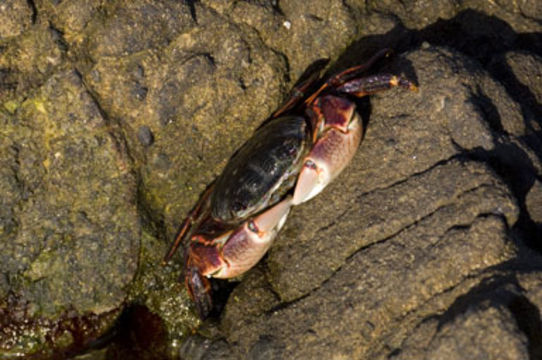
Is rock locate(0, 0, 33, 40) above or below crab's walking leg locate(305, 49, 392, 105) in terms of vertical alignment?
above

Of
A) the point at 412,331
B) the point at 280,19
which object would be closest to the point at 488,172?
the point at 412,331

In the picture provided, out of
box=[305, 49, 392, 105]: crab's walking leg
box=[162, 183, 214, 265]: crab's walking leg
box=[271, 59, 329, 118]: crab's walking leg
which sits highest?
box=[271, 59, 329, 118]: crab's walking leg

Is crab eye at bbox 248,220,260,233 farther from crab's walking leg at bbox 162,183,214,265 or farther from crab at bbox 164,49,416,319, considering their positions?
crab's walking leg at bbox 162,183,214,265

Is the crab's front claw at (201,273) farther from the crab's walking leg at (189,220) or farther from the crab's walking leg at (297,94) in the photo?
the crab's walking leg at (297,94)

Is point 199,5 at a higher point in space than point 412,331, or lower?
higher

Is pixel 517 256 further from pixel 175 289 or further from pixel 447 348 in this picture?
pixel 175 289

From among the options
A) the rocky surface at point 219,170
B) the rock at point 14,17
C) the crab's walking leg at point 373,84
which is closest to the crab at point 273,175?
the crab's walking leg at point 373,84

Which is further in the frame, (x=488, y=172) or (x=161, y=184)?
(x=161, y=184)

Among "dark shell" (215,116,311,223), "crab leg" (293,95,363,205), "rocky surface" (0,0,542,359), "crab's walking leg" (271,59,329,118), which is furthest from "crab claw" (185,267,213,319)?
"crab's walking leg" (271,59,329,118)
